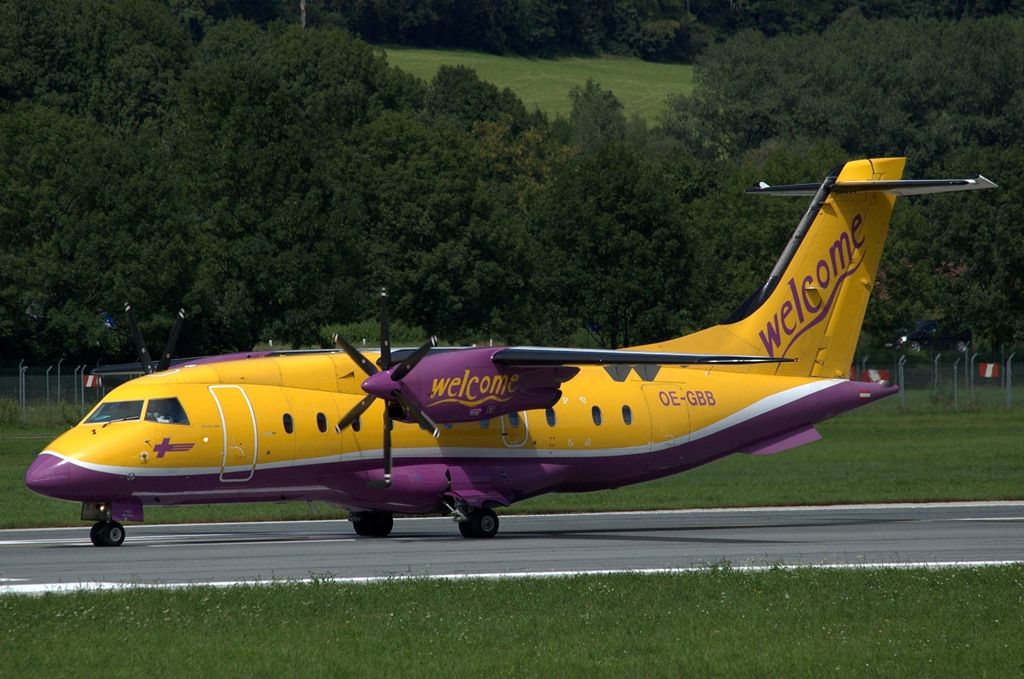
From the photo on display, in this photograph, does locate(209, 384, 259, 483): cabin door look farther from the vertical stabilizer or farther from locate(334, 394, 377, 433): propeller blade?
the vertical stabilizer

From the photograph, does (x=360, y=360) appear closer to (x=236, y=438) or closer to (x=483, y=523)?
(x=236, y=438)

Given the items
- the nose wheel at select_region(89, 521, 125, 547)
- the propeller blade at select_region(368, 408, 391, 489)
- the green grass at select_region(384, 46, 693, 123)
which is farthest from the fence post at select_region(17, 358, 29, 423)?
the green grass at select_region(384, 46, 693, 123)

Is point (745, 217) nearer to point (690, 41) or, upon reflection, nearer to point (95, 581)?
point (95, 581)

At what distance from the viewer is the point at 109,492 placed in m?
25.0

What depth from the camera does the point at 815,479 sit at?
40.7 metres

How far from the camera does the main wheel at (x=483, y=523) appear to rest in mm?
27750

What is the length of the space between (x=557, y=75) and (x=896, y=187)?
141 m

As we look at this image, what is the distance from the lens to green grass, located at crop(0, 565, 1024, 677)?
580 inches

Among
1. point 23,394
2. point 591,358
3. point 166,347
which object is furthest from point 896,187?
point 23,394

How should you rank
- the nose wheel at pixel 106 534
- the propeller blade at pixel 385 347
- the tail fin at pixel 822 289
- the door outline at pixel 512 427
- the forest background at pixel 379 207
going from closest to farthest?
the nose wheel at pixel 106 534
the propeller blade at pixel 385 347
the door outline at pixel 512 427
the tail fin at pixel 822 289
the forest background at pixel 379 207

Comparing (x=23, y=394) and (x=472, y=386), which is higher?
(x=472, y=386)

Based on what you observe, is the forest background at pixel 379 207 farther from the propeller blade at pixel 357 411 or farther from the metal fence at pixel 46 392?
the propeller blade at pixel 357 411

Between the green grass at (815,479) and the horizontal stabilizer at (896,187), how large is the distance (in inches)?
291

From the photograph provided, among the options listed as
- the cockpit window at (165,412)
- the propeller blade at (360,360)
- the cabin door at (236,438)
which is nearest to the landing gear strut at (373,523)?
the cabin door at (236,438)
